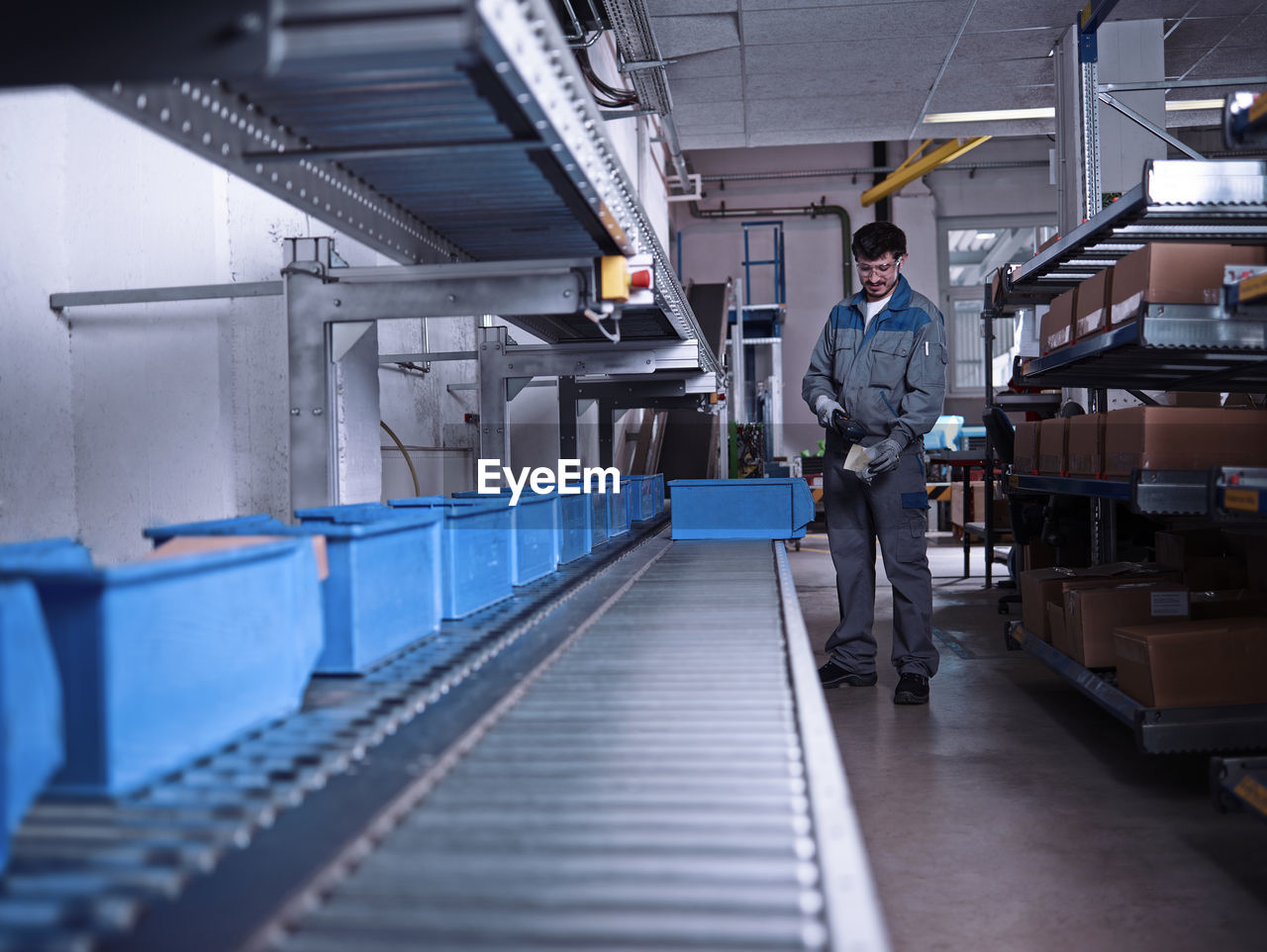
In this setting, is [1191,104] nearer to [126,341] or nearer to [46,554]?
[126,341]

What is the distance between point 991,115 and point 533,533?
268 inches

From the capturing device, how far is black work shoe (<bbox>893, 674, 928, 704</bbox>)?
3.54 metres

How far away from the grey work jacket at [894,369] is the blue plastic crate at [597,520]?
835 millimetres

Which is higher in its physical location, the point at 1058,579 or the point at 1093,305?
the point at 1093,305

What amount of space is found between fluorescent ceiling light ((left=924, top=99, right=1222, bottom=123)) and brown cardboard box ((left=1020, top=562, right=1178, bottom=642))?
4837 millimetres

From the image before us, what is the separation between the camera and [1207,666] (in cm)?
259

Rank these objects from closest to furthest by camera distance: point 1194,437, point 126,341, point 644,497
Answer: point 1194,437, point 126,341, point 644,497

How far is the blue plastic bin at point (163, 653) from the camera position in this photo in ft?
2.74

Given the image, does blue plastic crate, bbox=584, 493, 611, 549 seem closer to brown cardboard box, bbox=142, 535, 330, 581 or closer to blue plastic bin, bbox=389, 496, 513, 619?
blue plastic bin, bbox=389, 496, 513, 619

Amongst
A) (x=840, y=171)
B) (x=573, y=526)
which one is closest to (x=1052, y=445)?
(x=573, y=526)

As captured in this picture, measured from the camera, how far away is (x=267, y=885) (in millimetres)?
752

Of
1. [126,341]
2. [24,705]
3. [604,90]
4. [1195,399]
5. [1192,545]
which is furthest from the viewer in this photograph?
[604,90]

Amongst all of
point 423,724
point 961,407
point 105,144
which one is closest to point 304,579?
point 423,724

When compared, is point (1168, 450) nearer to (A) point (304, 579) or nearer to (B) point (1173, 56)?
(A) point (304, 579)
